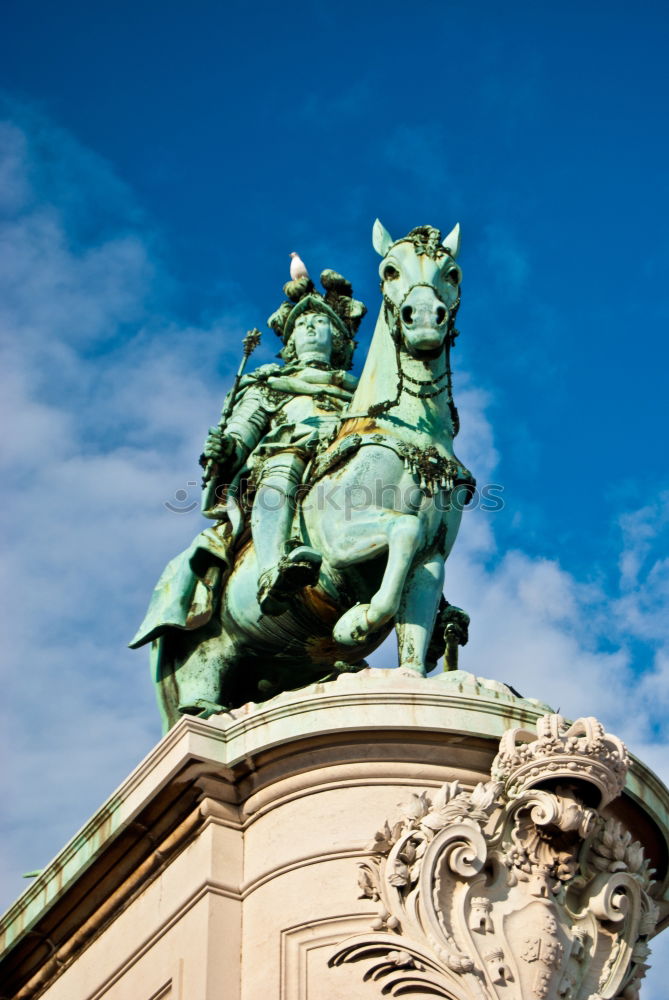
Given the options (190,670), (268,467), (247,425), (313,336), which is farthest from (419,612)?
(313,336)

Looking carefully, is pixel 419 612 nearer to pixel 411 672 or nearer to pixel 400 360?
pixel 411 672

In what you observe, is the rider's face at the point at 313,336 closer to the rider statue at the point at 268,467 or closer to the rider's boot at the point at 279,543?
the rider statue at the point at 268,467

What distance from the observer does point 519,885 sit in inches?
402

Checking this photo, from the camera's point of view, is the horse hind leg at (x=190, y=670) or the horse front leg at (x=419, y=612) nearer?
the horse front leg at (x=419, y=612)

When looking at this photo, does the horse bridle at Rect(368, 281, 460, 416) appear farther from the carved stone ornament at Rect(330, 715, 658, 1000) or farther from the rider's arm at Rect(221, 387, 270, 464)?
the carved stone ornament at Rect(330, 715, 658, 1000)

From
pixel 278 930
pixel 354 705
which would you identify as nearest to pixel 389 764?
pixel 354 705

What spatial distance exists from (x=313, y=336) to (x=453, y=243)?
2235mm

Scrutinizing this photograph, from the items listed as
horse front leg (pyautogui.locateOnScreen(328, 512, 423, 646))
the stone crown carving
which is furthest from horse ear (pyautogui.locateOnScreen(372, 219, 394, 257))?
the stone crown carving

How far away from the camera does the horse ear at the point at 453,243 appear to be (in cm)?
1336

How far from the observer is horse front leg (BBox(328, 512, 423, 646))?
1191cm

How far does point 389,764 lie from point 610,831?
136 cm

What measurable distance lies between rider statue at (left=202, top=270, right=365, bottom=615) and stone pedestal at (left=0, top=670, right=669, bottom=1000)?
63.1 inches

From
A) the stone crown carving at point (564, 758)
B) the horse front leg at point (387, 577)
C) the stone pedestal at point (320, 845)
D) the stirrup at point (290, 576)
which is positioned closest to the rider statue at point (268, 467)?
the stirrup at point (290, 576)

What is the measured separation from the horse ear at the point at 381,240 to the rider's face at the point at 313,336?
1813 millimetres
